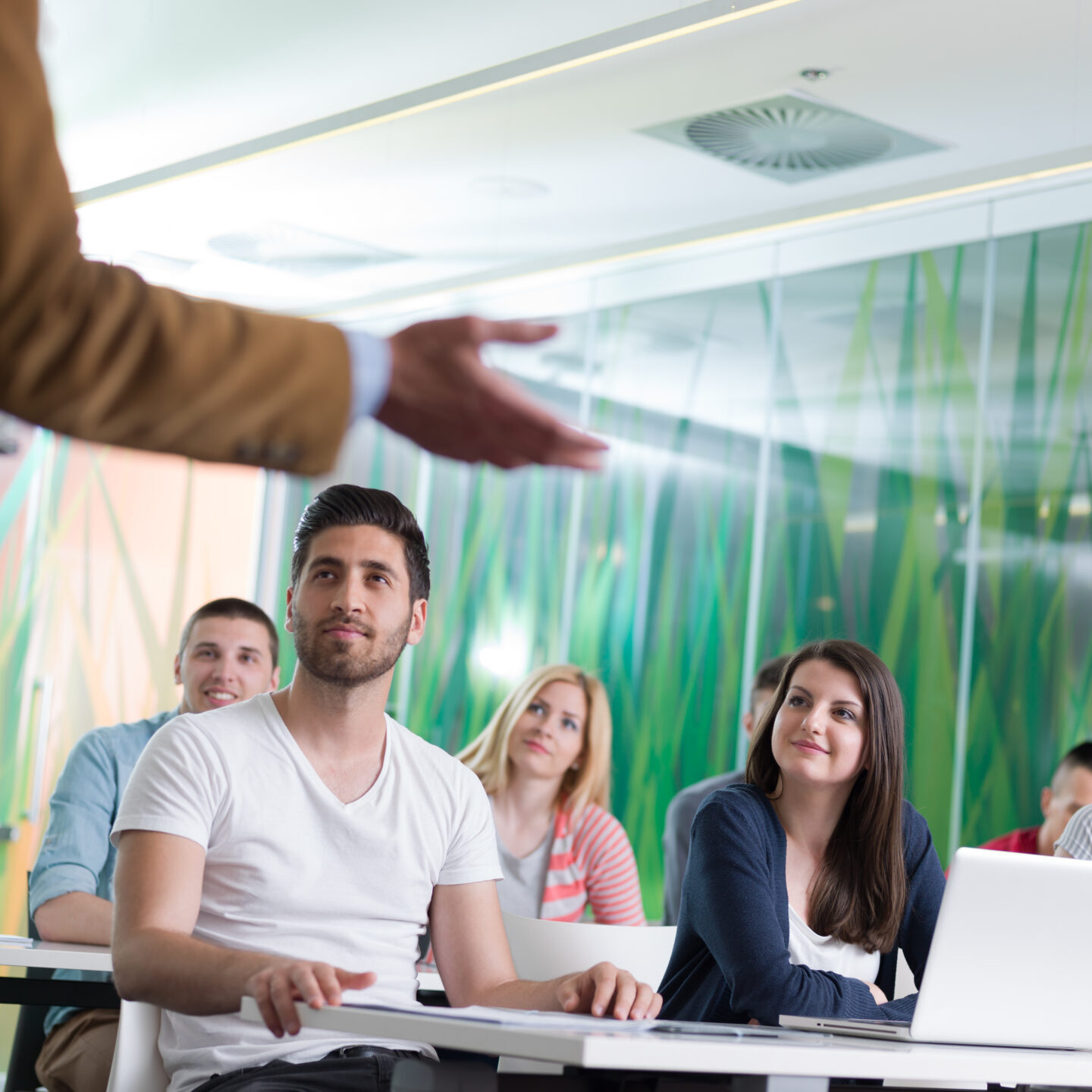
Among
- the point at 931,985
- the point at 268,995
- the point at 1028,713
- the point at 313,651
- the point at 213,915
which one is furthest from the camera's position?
the point at 1028,713

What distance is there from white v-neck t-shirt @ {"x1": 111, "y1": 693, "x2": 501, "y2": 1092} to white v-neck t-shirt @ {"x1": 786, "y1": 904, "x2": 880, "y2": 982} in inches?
23.8

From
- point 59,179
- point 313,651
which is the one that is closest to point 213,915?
point 313,651

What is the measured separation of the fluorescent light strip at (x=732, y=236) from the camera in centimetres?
550

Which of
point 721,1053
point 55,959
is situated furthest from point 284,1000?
A: point 55,959

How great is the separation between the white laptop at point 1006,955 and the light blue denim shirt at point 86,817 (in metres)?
1.74

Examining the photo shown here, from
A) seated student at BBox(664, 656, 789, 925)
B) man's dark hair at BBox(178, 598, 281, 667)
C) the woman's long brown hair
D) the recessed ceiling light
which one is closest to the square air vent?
the recessed ceiling light

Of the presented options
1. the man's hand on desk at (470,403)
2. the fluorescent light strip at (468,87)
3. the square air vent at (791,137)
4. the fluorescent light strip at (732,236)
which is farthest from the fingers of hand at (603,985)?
the square air vent at (791,137)

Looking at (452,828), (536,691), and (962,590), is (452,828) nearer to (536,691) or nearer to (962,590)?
(536,691)

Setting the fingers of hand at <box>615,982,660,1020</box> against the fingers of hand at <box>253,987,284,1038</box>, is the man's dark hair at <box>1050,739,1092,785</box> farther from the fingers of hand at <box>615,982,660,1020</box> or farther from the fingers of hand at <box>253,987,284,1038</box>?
the fingers of hand at <box>253,987,284,1038</box>

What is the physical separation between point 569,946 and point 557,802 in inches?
62.3

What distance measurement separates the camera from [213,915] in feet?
7.19

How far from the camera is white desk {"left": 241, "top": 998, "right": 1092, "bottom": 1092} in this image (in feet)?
4.83

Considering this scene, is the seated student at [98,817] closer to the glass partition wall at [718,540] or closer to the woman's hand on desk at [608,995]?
the woman's hand on desk at [608,995]

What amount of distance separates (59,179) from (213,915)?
1.55 m
